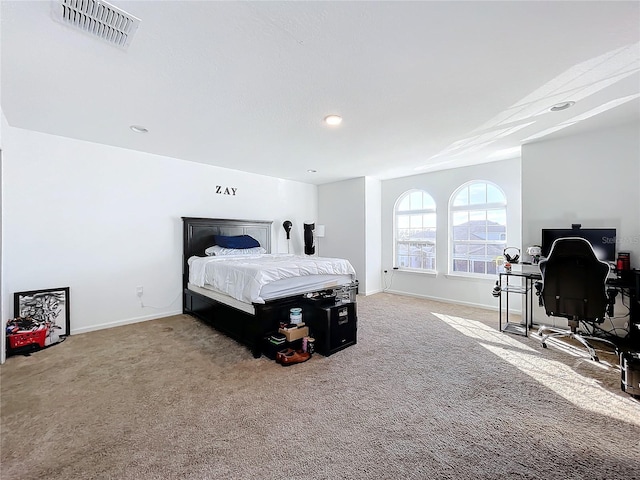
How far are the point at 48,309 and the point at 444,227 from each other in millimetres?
6107

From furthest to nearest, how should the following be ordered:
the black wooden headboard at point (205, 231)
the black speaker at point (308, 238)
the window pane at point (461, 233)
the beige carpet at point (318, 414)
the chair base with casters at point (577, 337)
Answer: the black speaker at point (308, 238), the window pane at point (461, 233), the black wooden headboard at point (205, 231), the chair base with casters at point (577, 337), the beige carpet at point (318, 414)

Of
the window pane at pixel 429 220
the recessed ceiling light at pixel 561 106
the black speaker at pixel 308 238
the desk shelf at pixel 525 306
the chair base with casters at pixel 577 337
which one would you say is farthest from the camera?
the black speaker at pixel 308 238

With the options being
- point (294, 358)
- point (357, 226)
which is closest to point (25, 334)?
point (294, 358)

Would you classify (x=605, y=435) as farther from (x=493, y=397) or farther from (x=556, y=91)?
(x=556, y=91)

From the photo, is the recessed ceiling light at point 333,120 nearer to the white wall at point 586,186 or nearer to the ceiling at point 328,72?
the ceiling at point 328,72

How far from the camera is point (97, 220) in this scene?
3.71 meters

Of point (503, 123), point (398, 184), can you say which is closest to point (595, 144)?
point (503, 123)

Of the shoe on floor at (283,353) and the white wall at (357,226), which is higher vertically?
the white wall at (357,226)

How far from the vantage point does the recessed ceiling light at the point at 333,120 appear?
2.88 metres

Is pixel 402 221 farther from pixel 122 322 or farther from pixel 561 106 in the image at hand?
pixel 122 322

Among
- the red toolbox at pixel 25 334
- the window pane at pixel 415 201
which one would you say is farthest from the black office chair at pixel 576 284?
the red toolbox at pixel 25 334

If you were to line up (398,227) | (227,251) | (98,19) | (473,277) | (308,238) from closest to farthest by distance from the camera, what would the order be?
(98,19) → (227,251) → (473,277) → (398,227) → (308,238)

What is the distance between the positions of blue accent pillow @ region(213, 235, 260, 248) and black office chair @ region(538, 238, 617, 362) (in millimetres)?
4214

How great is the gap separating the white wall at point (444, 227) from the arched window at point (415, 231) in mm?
130
